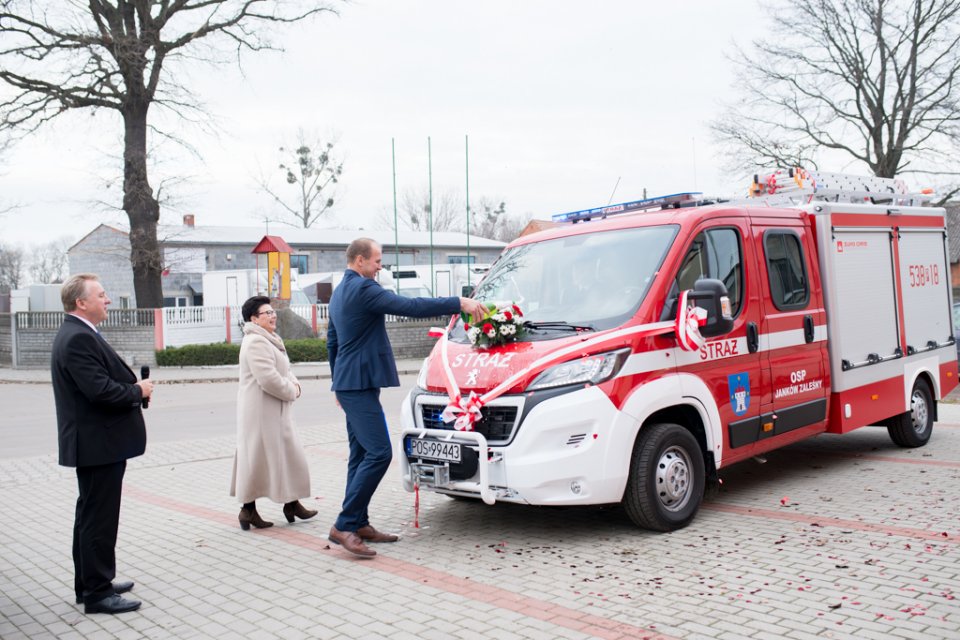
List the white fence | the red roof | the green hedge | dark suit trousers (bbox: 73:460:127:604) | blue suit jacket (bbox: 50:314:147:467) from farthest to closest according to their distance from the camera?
the red roof < the white fence < the green hedge < dark suit trousers (bbox: 73:460:127:604) < blue suit jacket (bbox: 50:314:147:467)

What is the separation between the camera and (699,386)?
252 inches

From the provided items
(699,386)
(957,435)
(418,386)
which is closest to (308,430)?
(418,386)

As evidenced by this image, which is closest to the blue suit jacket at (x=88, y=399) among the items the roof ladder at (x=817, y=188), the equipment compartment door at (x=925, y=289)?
the roof ladder at (x=817, y=188)

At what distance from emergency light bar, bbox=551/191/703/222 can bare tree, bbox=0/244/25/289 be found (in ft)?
266

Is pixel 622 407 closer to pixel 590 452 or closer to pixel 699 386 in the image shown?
pixel 590 452

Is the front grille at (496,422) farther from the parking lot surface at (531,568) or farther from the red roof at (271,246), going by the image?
the red roof at (271,246)

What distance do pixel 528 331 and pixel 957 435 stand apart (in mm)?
6819

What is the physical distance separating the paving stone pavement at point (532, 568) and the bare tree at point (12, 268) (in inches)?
3161

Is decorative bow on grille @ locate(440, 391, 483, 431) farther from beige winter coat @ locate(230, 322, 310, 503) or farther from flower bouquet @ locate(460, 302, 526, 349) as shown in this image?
beige winter coat @ locate(230, 322, 310, 503)

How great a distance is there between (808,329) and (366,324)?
4.01 m

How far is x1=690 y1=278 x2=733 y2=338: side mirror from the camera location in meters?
6.16

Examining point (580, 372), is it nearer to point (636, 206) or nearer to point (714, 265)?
point (714, 265)

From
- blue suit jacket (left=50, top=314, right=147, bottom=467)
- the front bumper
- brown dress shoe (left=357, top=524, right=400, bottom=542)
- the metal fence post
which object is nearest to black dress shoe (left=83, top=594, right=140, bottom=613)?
blue suit jacket (left=50, top=314, right=147, bottom=467)

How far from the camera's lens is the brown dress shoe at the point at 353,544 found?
5801mm
